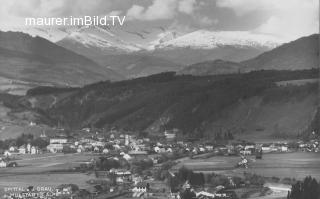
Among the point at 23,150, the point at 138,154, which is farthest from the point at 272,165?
the point at 23,150

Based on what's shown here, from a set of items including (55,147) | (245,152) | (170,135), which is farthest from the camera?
(170,135)

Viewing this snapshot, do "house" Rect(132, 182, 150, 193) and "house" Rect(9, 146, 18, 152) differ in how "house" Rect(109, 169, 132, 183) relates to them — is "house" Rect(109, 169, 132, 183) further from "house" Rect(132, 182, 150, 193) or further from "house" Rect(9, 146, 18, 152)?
"house" Rect(9, 146, 18, 152)

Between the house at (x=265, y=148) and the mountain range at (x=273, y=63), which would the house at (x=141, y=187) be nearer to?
the house at (x=265, y=148)

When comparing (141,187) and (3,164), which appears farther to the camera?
(3,164)

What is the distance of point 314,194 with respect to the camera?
82.0ft

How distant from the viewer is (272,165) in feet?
118

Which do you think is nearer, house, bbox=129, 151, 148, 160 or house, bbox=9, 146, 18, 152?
house, bbox=129, 151, 148, 160

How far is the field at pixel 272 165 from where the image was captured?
3216cm

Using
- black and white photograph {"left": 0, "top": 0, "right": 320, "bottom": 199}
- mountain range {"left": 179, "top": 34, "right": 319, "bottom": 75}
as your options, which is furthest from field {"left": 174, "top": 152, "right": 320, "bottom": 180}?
mountain range {"left": 179, "top": 34, "right": 319, "bottom": 75}

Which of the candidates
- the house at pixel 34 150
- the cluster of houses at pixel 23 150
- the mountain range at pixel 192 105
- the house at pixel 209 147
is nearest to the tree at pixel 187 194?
the cluster of houses at pixel 23 150

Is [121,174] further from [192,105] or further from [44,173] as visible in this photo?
[192,105]

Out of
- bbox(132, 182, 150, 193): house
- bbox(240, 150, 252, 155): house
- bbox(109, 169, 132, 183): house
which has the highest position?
bbox(240, 150, 252, 155): house

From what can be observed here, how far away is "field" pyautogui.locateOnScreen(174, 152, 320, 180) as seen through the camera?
3216 centimetres

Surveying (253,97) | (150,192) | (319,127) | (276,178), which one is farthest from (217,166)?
(253,97)
